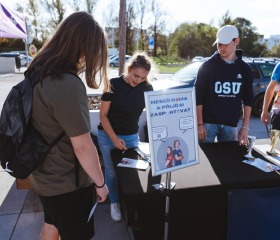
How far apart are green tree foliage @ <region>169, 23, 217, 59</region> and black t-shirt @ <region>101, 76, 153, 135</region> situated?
38.1m

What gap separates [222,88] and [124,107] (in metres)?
1.01

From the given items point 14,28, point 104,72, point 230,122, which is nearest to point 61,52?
point 104,72

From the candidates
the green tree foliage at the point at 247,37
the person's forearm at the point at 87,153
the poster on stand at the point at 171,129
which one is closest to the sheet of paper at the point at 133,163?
the poster on stand at the point at 171,129

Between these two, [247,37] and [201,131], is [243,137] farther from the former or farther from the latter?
[247,37]

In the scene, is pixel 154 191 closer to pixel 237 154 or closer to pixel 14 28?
pixel 237 154

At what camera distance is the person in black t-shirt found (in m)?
2.08

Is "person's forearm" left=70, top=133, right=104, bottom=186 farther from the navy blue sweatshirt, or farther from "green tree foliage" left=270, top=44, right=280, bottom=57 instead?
"green tree foliage" left=270, top=44, right=280, bottom=57

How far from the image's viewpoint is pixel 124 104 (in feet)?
6.98

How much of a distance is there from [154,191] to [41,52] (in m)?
1.03

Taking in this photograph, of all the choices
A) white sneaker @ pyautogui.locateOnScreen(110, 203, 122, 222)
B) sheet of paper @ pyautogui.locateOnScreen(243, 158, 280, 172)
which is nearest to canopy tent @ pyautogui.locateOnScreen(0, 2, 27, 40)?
white sneaker @ pyautogui.locateOnScreen(110, 203, 122, 222)

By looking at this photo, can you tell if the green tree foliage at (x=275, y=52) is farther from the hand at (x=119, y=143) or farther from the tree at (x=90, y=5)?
the hand at (x=119, y=143)

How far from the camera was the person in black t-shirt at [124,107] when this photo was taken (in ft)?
6.82

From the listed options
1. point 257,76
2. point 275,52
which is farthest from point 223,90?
point 275,52

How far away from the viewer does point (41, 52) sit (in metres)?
1.23
